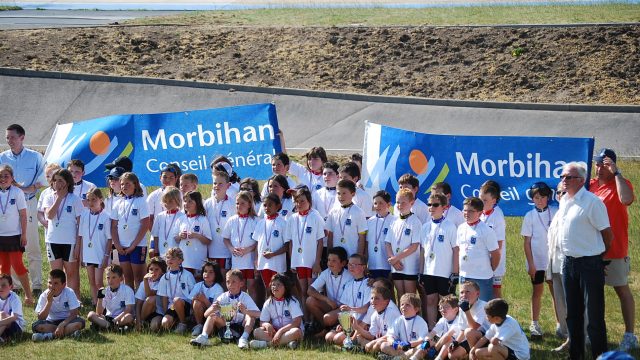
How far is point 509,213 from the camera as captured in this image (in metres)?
12.0

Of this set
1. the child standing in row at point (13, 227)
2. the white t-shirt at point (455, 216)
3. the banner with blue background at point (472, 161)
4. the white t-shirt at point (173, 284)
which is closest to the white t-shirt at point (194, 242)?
the white t-shirt at point (173, 284)

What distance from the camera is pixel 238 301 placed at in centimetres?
1127

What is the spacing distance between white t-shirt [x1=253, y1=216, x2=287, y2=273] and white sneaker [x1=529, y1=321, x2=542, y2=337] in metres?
2.87

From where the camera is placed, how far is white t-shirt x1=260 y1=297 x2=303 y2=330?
11164mm

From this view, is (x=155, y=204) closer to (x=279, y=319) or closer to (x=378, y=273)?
(x=279, y=319)

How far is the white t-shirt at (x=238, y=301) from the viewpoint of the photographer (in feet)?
37.0

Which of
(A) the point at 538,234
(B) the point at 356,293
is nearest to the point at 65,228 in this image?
(B) the point at 356,293

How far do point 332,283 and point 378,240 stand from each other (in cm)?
71

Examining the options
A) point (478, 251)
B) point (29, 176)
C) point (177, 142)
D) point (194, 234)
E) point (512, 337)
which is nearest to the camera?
point (512, 337)

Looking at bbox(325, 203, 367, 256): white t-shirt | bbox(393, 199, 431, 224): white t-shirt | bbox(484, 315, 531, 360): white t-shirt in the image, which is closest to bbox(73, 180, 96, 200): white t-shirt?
bbox(325, 203, 367, 256): white t-shirt

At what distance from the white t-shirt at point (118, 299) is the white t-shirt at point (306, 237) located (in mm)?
1942

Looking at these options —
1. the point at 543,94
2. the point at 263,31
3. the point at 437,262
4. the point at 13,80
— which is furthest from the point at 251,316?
the point at 263,31

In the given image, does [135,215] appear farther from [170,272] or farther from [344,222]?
[344,222]

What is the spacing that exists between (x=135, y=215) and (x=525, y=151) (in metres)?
4.73
